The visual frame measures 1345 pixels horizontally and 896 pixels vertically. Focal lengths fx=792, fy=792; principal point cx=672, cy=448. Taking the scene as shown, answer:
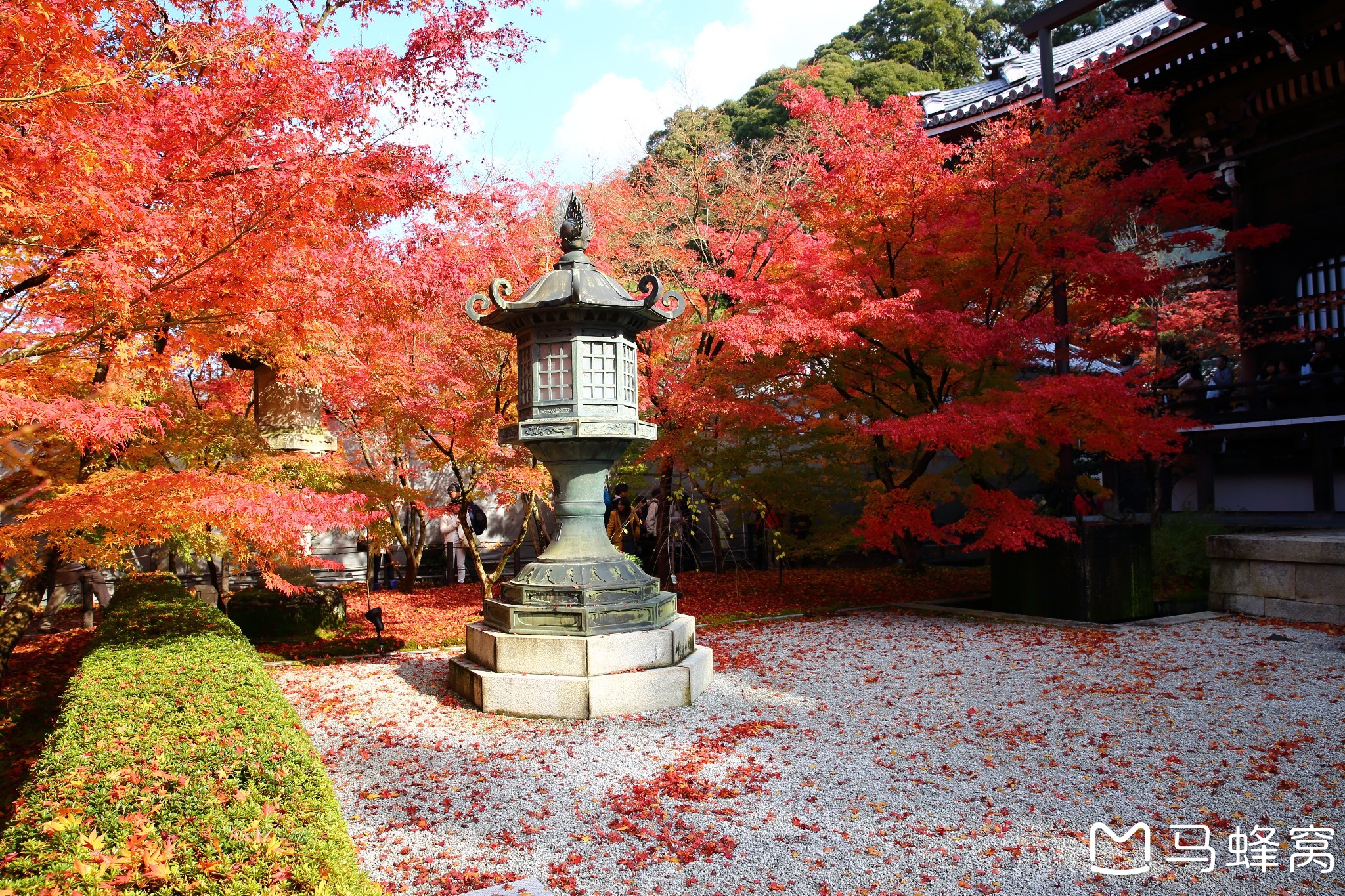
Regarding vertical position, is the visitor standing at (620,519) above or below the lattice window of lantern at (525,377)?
below

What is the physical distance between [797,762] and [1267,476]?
1248cm

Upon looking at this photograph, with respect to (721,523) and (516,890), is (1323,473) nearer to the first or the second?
(721,523)

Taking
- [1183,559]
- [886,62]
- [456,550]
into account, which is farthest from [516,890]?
[886,62]

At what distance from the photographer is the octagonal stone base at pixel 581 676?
5.95 m

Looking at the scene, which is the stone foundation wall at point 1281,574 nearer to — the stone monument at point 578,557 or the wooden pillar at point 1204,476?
the wooden pillar at point 1204,476

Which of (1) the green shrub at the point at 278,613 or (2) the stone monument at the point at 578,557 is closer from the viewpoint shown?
(2) the stone monument at the point at 578,557

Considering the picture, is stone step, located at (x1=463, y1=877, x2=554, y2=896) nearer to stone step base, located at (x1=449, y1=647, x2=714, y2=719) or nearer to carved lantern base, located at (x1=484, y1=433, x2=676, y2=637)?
stone step base, located at (x1=449, y1=647, x2=714, y2=719)

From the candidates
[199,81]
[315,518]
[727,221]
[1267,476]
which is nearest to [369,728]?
[315,518]

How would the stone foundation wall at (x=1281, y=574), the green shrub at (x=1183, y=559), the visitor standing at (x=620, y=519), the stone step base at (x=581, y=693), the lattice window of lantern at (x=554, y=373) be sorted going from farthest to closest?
the visitor standing at (x=620, y=519), the green shrub at (x=1183, y=559), the stone foundation wall at (x=1281, y=574), the lattice window of lantern at (x=554, y=373), the stone step base at (x=581, y=693)

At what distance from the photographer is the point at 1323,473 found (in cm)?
1088

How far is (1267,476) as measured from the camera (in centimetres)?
1325

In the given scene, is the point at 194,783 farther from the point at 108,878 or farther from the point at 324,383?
the point at 324,383

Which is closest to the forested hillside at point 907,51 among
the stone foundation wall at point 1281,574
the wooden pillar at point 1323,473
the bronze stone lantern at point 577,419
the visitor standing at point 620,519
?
the visitor standing at point 620,519

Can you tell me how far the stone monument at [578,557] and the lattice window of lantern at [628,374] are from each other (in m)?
0.01
